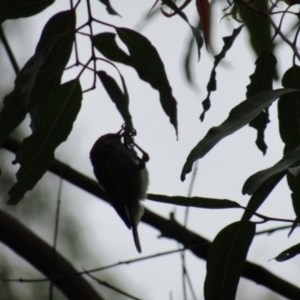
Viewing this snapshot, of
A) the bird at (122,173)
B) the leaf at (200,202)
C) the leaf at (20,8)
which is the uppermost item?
the bird at (122,173)

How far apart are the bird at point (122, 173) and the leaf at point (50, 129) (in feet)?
2.71

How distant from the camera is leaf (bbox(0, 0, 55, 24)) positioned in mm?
1865

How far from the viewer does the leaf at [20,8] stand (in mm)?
1865

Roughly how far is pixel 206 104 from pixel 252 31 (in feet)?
2.38

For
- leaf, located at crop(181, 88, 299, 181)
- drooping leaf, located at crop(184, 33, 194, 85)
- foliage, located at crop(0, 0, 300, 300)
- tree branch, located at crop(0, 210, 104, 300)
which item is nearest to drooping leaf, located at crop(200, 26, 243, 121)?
foliage, located at crop(0, 0, 300, 300)

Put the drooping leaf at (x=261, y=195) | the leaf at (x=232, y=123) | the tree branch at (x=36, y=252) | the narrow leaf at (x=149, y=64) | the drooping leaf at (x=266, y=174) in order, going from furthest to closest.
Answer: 1. the tree branch at (x=36, y=252)
2. the narrow leaf at (x=149, y=64)
3. the drooping leaf at (x=261, y=195)
4. the leaf at (x=232, y=123)
5. the drooping leaf at (x=266, y=174)

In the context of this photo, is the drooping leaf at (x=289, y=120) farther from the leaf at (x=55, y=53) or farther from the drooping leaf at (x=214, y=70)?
the leaf at (x=55, y=53)

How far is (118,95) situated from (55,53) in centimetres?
19

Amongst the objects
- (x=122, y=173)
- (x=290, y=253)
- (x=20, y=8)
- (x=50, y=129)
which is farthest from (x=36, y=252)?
(x=290, y=253)

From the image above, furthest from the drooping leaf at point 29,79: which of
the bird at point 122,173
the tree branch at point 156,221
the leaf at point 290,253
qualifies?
the bird at point 122,173

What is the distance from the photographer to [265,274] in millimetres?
2316

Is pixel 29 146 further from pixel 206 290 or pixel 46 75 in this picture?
pixel 206 290

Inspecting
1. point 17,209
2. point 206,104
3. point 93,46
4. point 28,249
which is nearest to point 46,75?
point 93,46

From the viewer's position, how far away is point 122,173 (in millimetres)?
2875
